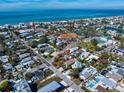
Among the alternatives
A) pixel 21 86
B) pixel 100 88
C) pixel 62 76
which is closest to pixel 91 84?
pixel 100 88

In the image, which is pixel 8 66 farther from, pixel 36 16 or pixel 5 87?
pixel 36 16

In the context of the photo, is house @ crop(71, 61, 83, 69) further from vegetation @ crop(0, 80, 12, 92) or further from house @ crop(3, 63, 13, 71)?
vegetation @ crop(0, 80, 12, 92)

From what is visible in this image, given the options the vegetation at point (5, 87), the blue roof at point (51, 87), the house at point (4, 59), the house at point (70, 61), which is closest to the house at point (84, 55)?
the house at point (70, 61)

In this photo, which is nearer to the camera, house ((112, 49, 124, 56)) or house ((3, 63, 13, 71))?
house ((3, 63, 13, 71))

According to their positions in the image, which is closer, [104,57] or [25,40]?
[104,57]

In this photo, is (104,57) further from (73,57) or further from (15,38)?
(15,38)

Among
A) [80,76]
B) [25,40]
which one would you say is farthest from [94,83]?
[25,40]

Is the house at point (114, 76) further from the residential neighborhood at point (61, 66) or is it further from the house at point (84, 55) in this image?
the house at point (84, 55)

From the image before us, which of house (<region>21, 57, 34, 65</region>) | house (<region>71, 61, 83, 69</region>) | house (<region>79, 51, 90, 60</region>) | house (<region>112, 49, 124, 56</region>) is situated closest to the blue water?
house (<region>21, 57, 34, 65</region>)

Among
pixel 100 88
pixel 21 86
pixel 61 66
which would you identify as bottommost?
pixel 100 88
